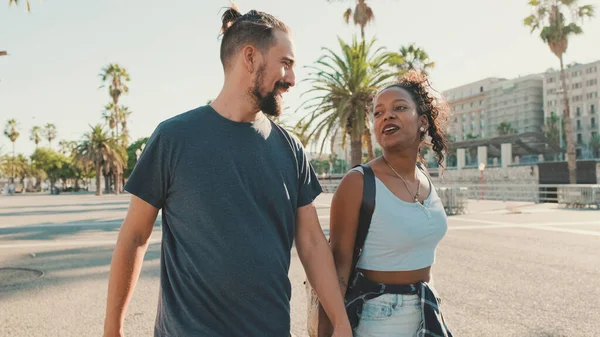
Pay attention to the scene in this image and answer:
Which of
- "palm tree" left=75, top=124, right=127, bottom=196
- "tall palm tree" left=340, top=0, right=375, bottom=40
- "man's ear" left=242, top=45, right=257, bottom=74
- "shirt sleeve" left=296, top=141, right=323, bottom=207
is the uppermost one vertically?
"tall palm tree" left=340, top=0, right=375, bottom=40

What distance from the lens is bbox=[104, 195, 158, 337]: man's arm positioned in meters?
1.75

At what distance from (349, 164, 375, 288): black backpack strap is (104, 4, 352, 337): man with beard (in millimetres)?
265

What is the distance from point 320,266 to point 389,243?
30 centimetres

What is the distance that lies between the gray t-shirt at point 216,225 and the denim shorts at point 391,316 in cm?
39

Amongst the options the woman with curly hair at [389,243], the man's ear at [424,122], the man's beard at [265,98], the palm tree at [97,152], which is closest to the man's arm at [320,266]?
the woman with curly hair at [389,243]

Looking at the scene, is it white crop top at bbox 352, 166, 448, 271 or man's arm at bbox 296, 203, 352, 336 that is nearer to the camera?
man's arm at bbox 296, 203, 352, 336

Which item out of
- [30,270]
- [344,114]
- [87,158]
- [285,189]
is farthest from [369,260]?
[87,158]

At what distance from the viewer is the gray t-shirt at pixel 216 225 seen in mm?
1681

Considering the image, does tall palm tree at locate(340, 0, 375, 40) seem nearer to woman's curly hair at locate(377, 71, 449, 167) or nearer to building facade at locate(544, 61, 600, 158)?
woman's curly hair at locate(377, 71, 449, 167)

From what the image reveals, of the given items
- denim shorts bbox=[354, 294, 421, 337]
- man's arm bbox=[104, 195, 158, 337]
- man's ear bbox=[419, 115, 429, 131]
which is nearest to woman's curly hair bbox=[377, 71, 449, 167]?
man's ear bbox=[419, 115, 429, 131]

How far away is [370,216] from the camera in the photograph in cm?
209

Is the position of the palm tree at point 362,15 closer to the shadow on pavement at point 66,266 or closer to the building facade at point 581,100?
the shadow on pavement at point 66,266

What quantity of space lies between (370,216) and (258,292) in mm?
613

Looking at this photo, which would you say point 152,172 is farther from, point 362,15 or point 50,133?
point 50,133
